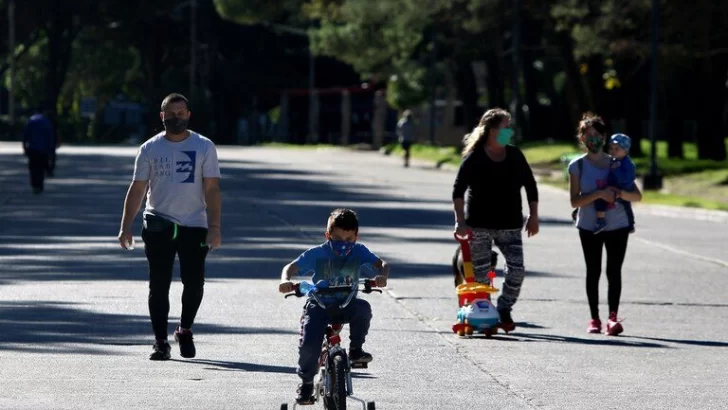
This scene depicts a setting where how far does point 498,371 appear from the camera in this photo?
477 inches

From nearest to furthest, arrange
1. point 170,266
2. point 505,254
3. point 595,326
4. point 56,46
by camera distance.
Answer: point 170,266, point 505,254, point 595,326, point 56,46

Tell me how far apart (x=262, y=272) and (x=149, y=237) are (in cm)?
728

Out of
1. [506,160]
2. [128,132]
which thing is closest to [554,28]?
[506,160]

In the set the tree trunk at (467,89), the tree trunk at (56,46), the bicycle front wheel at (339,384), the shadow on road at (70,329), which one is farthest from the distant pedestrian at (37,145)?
the tree trunk at (56,46)

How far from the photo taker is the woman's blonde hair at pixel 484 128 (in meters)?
14.0

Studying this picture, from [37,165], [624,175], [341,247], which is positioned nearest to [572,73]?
[37,165]

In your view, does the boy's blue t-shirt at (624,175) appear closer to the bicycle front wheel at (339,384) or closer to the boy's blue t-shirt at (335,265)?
the boy's blue t-shirt at (335,265)

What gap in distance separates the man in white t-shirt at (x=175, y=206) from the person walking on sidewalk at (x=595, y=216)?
3722 mm

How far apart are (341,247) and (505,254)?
490 centimetres

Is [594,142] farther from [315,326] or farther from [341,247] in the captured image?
[315,326]

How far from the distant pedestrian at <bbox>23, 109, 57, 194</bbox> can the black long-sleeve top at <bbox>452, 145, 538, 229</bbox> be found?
2227cm

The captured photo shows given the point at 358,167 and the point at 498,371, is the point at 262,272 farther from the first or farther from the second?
the point at 358,167

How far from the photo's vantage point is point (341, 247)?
31.4 ft

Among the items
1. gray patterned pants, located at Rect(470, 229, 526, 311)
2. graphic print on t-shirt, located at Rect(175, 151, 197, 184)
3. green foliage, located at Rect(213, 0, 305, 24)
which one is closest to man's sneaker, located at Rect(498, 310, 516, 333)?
gray patterned pants, located at Rect(470, 229, 526, 311)
